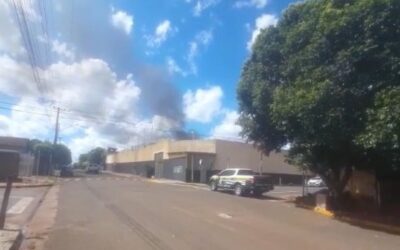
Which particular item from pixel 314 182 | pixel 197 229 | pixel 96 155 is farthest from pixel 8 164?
pixel 96 155

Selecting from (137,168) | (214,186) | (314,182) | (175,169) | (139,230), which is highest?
(137,168)

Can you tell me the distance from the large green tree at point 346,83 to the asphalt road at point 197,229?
3171 millimetres

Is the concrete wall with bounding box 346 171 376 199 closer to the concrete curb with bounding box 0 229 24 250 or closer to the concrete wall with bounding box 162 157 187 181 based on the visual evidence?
the concrete curb with bounding box 0 229 24 250

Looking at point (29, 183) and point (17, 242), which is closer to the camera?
point (17, 242)

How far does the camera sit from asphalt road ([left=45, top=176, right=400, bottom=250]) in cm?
1274

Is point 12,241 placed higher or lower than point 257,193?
lower

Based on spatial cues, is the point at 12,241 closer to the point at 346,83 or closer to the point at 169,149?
the point at 346,83

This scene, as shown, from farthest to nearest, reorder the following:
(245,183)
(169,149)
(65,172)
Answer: (169,149)
(65,172)
(245,183)

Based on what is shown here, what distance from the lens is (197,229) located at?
15305 mm

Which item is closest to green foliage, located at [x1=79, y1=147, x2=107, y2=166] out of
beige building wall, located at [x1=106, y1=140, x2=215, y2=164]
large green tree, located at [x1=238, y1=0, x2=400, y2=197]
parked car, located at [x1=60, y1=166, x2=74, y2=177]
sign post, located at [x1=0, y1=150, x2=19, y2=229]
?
beige building wall, located at [x1=106, y1=140, x2=215, y2=164]

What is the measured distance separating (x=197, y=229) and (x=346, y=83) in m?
7.83

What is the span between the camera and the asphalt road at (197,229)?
12.7 metres

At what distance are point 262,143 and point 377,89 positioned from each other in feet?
38.1

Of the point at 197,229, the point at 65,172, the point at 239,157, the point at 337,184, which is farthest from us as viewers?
the point at 65,172
